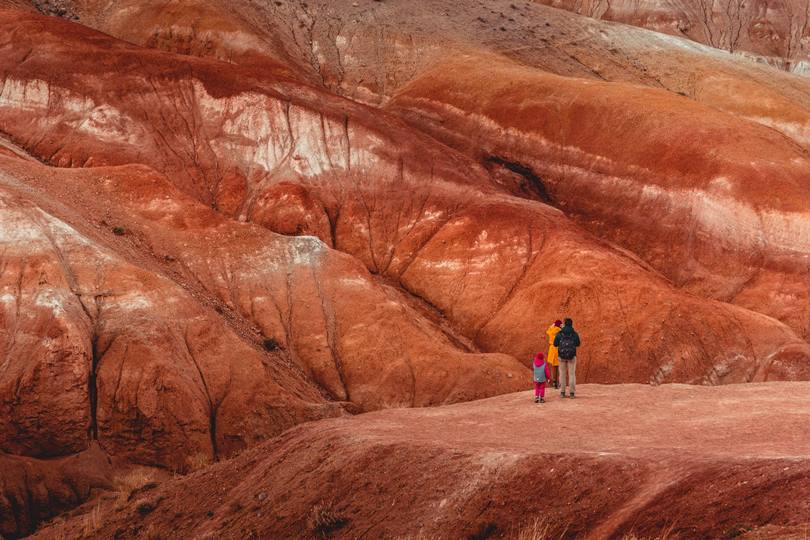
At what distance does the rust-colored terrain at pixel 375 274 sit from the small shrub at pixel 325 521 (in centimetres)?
7

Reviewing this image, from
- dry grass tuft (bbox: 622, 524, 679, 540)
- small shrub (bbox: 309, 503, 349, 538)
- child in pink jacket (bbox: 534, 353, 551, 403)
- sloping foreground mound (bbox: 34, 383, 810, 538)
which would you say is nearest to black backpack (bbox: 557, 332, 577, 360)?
child in pink jacket (bbox: 534, 353, 551, 403)

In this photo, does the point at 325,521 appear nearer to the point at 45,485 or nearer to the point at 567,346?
the point at 567,346

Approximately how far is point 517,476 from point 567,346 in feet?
29.9

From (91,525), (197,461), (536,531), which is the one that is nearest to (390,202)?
(197,461)

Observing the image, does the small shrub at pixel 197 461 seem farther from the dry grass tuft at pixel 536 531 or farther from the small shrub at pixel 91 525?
the dry grass tuft at pixel 536 531

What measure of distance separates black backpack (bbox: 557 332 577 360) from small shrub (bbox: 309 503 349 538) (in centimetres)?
891

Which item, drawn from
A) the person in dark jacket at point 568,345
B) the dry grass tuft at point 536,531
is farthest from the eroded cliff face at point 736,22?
the dry grass tuft at point 536,531

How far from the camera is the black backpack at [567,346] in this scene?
23.3 meters

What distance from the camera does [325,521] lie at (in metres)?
15.8

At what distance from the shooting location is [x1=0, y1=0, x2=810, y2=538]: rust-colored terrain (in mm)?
16953

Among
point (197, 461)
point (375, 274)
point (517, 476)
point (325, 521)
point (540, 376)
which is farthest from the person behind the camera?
point (375, 274)

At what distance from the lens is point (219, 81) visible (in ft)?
212

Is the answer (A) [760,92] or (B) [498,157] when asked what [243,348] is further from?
(A) [760,92]

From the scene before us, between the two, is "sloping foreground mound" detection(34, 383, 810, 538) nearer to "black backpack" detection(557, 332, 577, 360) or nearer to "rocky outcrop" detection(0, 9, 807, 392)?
"black backpack" detection(557, 332, 577, 360)
